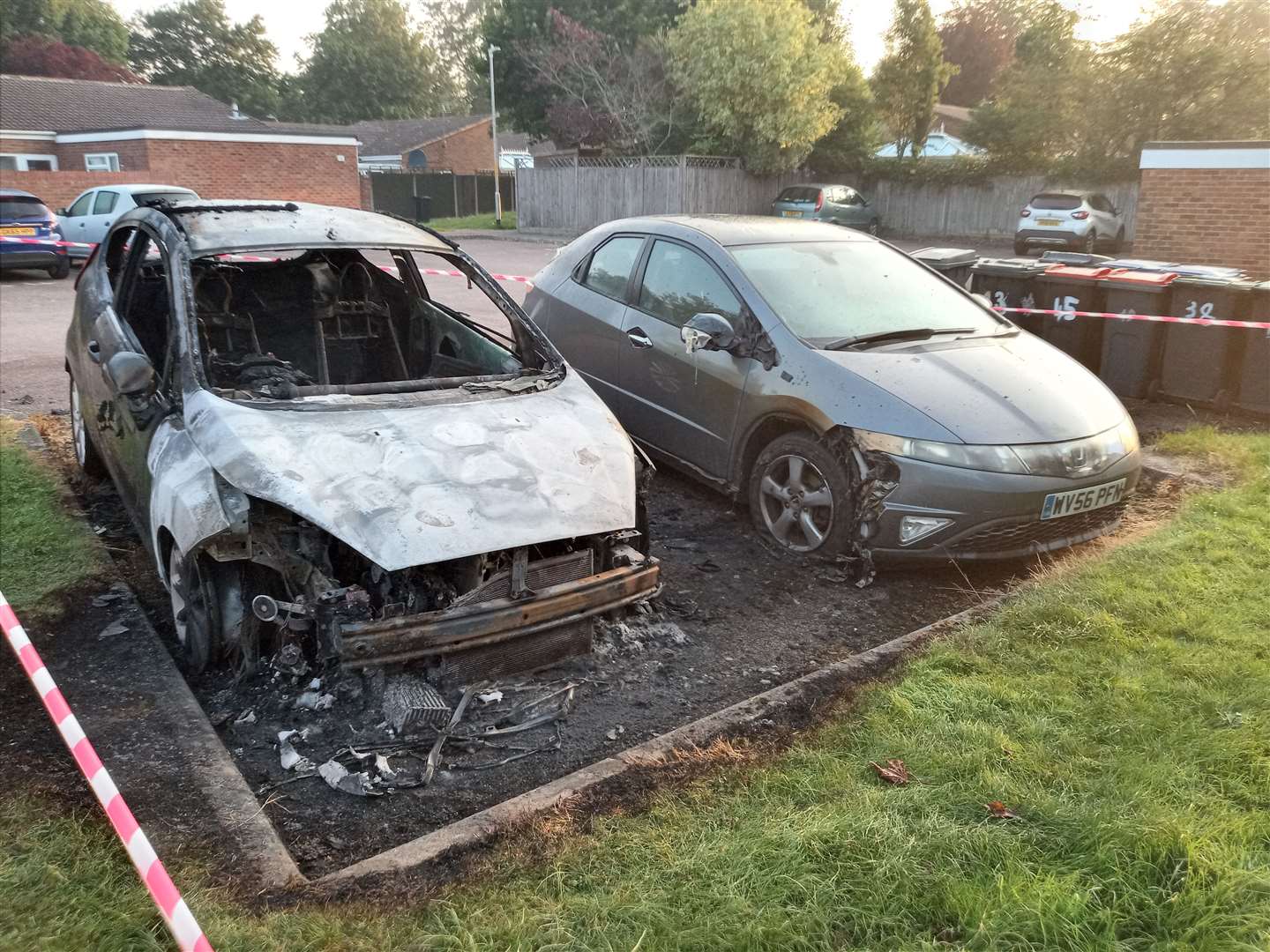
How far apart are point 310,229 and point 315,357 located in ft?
2.70

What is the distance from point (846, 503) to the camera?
4961 mm

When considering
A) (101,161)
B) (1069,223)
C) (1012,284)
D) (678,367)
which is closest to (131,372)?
(678,367)

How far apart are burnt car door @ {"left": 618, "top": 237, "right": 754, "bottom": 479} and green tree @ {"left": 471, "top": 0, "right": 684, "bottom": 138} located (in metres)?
26.9

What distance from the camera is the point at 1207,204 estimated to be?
12.3 m

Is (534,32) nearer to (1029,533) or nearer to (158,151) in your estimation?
(158,151)

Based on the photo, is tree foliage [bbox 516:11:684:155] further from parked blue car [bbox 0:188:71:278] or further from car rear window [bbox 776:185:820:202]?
parked blue car [bbox 0:188:71:278]

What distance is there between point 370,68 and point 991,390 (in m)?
66.5

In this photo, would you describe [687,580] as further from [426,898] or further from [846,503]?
[426,898]

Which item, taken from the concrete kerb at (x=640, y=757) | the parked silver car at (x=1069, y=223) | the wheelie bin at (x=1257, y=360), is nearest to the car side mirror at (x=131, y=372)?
the concrete kerb at (x=640, y=757)

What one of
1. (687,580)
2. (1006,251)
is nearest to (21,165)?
(1006,251)

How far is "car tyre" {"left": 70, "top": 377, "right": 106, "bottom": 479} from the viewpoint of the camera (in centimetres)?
577

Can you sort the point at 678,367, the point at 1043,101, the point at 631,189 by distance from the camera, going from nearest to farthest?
1. the point at 678,367
2. the point at 1043,101
3. the point at 631,189

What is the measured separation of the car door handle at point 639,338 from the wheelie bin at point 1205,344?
4799mm

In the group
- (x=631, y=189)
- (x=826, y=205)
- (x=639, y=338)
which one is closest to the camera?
(x=639, y=338)
